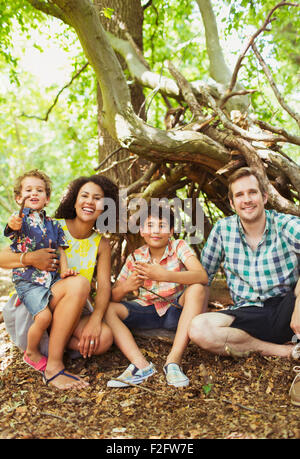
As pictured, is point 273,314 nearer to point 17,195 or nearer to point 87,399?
point 87,399

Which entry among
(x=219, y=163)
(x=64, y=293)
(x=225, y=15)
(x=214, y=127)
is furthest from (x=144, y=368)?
(x=225, y=15)

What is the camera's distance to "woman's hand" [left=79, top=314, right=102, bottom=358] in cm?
247

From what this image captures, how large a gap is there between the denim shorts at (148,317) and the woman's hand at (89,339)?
0.29 m

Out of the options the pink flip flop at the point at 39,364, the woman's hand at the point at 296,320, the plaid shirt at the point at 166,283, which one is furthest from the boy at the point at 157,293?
Answer: the woman's hand at the point at 296,320

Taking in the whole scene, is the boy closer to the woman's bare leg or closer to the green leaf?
the green leaf

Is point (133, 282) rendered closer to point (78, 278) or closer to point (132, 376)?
point (78, 278)

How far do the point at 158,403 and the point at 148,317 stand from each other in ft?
2.46

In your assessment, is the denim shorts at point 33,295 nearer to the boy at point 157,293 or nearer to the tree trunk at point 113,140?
the boy at point 157,293

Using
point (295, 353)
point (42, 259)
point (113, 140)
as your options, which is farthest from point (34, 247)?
point (113, 140)

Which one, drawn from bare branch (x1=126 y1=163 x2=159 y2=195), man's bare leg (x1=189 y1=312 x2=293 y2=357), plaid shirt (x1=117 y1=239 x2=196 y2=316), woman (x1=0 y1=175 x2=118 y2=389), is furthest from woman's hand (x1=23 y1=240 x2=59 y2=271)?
bare branch (x1=126 y1=163 x2=159 y2=195)

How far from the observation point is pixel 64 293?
2.41 metres

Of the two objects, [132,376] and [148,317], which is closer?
[132,376]

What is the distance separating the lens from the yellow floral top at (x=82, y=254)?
8.93 ft

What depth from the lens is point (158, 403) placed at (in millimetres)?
2086
